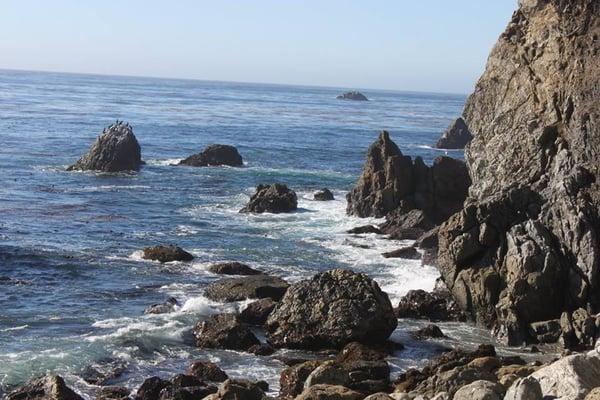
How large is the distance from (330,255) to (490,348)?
18994 mm

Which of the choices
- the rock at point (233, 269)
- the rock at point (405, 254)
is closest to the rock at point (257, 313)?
the rock at point (233, 269)

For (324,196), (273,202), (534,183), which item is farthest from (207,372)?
(324,196)

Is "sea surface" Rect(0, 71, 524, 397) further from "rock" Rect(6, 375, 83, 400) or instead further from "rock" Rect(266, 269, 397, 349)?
"rock" Rect(6, 375, 83, 400)

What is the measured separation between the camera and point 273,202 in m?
64.2

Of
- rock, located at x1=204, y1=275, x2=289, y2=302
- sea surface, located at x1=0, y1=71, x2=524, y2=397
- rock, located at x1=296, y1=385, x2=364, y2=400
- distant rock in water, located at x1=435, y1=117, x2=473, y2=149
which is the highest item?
distant rock in water, located at x1=435, y1=117, x2=473, y2=149

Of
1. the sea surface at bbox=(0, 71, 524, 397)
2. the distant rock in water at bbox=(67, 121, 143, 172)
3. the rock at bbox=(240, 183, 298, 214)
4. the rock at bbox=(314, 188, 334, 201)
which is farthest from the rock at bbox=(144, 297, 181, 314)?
the distant rock in water at bbox=(67, 121, 143, 172)

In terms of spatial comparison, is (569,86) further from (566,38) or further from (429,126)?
(429,126)

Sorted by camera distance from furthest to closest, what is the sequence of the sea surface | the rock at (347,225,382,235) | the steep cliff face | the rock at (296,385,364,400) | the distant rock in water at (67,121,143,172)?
1. the distant rock in water at (67,121,143,172)
2. the rock at (347,225,382,235)
3. the steep cliff face
4. the sea surface
5. the rock at (296,385,364,400)

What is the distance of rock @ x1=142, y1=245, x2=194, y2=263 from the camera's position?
156 ft

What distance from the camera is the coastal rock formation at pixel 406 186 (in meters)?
58.5

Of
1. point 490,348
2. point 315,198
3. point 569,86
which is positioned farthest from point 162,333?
point 315,198

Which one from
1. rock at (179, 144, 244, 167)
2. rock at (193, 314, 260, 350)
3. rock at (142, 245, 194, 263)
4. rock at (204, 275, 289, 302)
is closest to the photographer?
rock at (193, 314, 260, 350)

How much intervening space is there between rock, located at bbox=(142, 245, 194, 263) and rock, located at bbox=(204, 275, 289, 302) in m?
6.85

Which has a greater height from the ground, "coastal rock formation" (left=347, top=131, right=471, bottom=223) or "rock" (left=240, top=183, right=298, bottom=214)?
"coastal rock formation" (left=347, top=131, right=471, bottom=223)
